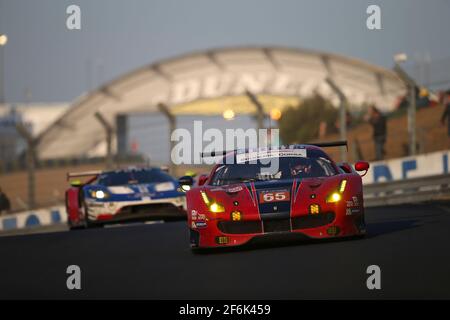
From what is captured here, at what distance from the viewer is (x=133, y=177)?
18.0 m

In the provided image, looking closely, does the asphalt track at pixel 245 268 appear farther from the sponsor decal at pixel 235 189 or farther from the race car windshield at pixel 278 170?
the race car windshield at pixel 278 170

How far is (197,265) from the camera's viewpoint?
9148mm

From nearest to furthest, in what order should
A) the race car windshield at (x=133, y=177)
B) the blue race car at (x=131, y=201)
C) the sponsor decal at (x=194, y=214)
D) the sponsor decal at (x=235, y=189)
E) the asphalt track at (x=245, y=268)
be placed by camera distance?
1. the asphalt track at (x=245, y=268)
2. the sponsor decal at (x=235, y=189)
3. the sponsor decal at (x=194, y=214)
4. the blue race car at (x=131, y=201)
5. the race car windshield at (x=133, y=177)

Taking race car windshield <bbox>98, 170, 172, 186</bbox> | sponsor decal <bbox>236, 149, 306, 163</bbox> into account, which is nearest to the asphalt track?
sponsor decal <bbox>236, 149, 306, 163</bbox>

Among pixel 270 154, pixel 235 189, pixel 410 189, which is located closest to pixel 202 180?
pixel 270 154

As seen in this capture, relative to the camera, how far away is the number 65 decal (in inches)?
394

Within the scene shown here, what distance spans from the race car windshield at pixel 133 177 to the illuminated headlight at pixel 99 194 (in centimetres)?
39

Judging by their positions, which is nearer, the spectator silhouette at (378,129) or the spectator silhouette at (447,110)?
the spectator silhouette at (447,110)

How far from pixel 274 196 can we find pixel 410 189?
34.9ft

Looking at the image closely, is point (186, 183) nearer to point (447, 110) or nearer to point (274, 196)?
point (274, 196)

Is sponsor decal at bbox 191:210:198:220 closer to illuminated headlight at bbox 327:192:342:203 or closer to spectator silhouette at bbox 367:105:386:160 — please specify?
illuminated headlight at bbox 327:192:342:203

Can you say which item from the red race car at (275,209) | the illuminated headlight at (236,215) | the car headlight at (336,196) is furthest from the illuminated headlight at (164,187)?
the car headlight at (336,196)

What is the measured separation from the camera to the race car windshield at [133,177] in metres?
17.8
